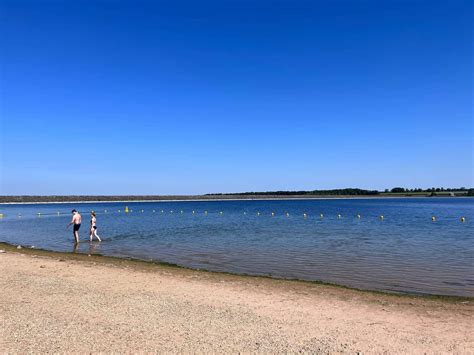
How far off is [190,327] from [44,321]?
2.92m

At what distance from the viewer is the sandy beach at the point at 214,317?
22.7ft

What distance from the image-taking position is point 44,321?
7980 millimetres

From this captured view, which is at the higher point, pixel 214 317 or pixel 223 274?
pixel 214 317

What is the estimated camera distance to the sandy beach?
6.91 m

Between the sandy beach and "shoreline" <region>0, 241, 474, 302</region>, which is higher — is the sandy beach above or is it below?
above

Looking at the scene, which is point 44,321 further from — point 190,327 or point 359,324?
point 359,324

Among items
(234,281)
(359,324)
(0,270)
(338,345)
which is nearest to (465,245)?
(234,281)

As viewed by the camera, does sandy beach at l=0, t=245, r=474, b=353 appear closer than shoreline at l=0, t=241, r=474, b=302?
Yes

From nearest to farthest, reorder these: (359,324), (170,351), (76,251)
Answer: (170,351) → (359,324) → (76,251)

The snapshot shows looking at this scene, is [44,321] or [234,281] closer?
[44,321]

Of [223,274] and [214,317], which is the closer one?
[214,317]

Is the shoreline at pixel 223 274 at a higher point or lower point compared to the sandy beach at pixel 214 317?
lower

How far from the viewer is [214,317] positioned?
8508mm

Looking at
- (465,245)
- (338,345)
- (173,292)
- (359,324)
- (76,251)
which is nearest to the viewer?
(338,345)
